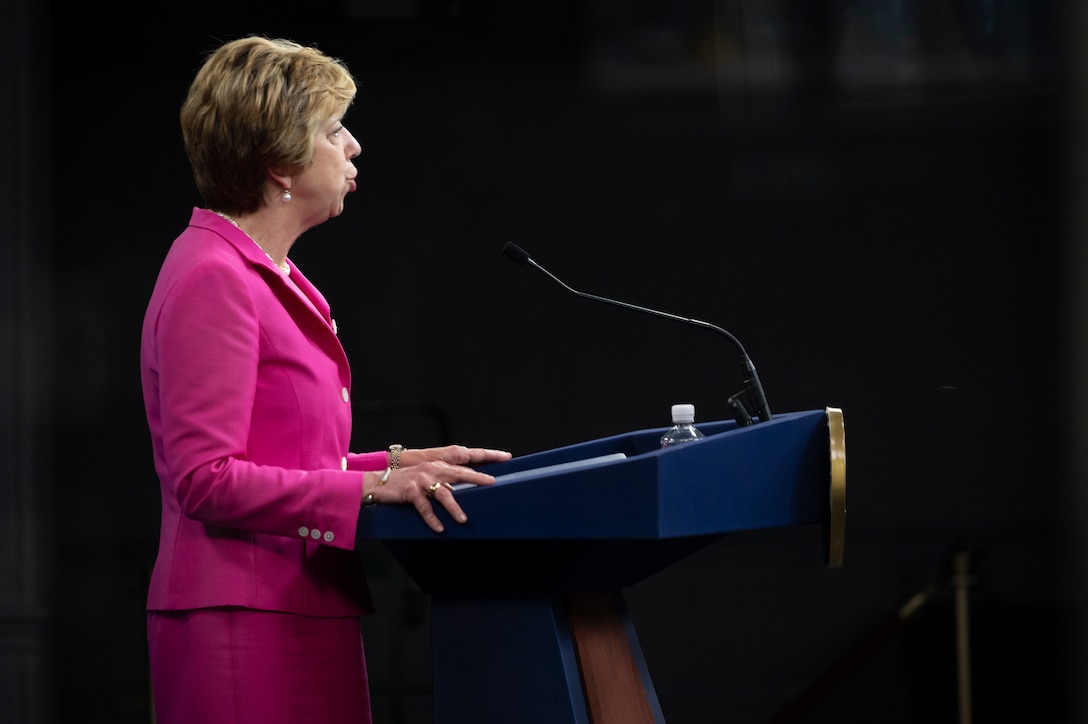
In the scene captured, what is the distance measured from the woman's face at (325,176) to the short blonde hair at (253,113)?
18mm

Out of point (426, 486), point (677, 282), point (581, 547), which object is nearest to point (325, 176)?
point (426, 486)

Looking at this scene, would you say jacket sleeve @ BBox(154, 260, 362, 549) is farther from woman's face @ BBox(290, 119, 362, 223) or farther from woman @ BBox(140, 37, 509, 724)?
woman's face @ BBox(290, 119, 362, 223)

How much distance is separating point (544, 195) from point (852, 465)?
3.57ft

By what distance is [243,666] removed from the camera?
1.30 metres

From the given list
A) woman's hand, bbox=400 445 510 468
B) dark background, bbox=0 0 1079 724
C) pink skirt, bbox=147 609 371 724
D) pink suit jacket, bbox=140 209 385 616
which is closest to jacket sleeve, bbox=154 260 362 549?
pink suit jacket, bbox=140 209 385 616

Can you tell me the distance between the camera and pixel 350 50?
10.8ft

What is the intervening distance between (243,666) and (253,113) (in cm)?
61

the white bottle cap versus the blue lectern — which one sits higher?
the white bottle cap

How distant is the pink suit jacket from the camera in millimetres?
→ 1236

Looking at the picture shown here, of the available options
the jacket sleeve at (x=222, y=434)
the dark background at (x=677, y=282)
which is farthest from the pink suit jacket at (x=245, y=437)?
the dark background at (x=677, y=282)

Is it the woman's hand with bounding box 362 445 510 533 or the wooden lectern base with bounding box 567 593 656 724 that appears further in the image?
the wooden lectern base with bounding box 567 593 656 724

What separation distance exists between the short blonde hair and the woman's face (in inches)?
0.7

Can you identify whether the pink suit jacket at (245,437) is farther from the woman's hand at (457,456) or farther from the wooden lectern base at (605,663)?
the wooden lectern base at (605,663)

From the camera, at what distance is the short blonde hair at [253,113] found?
1.38 metres
